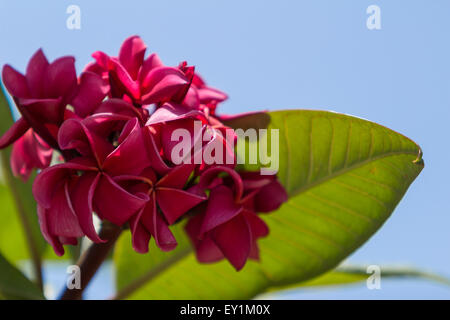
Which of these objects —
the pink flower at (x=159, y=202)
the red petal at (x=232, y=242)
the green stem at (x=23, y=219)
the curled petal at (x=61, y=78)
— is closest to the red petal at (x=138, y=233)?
the pink flower at (x=159, y=202)

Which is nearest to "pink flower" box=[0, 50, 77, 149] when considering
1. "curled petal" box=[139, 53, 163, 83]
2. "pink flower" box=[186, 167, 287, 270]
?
"curled petal" box=[139, 53, 163, 83]

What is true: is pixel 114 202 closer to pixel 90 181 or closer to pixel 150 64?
pixel 90 181

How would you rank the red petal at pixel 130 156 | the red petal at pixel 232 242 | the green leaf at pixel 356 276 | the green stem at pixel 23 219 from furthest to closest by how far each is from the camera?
the green leaf at pixel 356 276 < the green stem at pixel 23 219 < the red petal at pixel 232 242 < the red petal at pixel 130 156

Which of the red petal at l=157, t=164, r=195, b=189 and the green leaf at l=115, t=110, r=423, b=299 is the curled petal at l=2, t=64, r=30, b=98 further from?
the green leaf at l=115, t=110, r=423, b=299

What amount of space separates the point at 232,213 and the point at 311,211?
11.6 inches

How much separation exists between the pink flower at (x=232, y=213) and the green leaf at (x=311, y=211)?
0.40ft

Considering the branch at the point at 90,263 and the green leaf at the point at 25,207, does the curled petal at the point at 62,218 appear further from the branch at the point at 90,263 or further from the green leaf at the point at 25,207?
the green leaf at the point at 25,207

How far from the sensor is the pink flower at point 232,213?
2.41 ft

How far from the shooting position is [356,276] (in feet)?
3.83

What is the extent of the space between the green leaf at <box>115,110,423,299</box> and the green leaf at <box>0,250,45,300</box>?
244 millimetres

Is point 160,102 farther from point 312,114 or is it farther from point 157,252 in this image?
point 157,252

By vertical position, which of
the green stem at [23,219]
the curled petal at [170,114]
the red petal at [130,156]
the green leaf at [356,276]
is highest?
the curled petal at [170,114]

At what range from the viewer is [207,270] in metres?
1.08

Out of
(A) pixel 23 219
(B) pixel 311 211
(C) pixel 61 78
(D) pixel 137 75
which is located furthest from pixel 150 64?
(A) pixel 23 219
